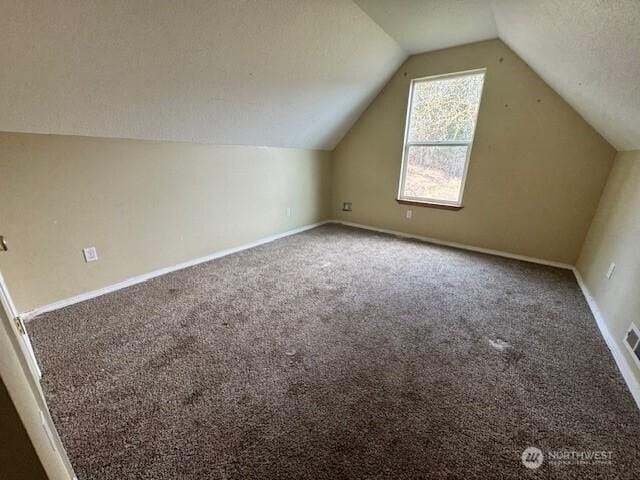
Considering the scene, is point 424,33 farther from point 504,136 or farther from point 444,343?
point 444,343

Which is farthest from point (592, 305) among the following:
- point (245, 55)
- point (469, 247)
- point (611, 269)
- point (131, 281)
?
point (131, 281)

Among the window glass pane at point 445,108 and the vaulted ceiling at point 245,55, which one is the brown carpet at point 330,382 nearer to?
the vaulted ceiling at point 245,55

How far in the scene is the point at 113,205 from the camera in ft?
6.93

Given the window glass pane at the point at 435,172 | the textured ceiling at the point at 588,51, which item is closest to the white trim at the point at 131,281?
the window glass pane at the point at 435,172

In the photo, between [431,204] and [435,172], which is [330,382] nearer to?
[431,204]

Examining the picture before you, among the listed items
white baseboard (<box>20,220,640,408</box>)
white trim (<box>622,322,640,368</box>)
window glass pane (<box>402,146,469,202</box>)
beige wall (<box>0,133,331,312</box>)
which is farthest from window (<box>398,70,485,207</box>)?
white trim (<box>622,322,640,368</box>)

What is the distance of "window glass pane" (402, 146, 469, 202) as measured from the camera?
3256mm

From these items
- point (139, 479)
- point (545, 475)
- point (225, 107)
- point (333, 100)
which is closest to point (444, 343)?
point (545, 475)

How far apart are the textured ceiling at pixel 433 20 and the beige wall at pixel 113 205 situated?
1791mm

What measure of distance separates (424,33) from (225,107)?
211 cm

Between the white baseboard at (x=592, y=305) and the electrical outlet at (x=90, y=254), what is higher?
the electrical outlet at (x=90, y=254)

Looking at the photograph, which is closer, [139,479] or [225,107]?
[139,479]

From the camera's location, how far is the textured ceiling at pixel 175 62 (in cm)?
133

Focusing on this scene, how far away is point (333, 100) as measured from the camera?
3.06 m
